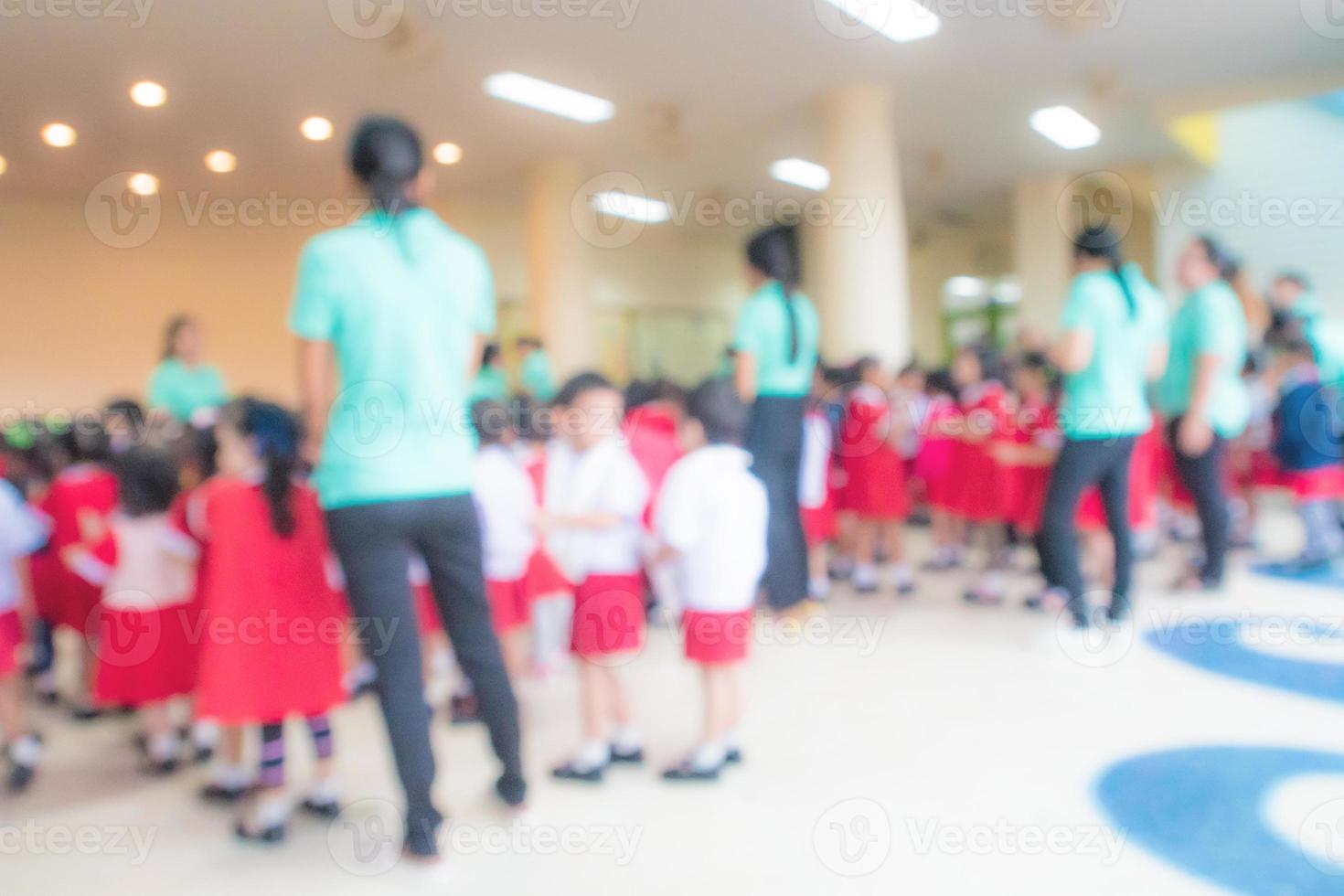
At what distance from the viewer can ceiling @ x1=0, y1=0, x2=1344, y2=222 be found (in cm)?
516

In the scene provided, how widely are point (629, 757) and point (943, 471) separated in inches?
107

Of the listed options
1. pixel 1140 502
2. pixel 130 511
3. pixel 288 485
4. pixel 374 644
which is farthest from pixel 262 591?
pixel 1140 502

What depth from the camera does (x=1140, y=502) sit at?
393cm

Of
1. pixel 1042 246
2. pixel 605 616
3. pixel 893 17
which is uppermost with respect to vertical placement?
pixel 893 17

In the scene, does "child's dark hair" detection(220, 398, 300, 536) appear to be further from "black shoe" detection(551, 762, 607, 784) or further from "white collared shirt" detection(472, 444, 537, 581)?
"black shoe" detection(551, 762, 607, 784)

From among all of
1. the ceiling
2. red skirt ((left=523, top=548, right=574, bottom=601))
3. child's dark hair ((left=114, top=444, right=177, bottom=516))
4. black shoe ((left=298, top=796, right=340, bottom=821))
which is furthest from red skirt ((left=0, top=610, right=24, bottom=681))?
the ceiling

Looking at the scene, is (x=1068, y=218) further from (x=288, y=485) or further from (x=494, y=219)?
(x=288, y=485)

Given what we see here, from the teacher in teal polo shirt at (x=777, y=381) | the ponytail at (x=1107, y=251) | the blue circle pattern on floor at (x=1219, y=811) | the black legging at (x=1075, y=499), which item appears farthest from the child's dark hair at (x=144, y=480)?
the ponytail at (x=1107, y=251)

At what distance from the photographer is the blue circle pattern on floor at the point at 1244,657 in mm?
2662

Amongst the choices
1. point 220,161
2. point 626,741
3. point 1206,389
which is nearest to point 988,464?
point 1206,389

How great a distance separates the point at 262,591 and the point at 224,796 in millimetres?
656

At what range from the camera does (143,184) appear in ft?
27.1

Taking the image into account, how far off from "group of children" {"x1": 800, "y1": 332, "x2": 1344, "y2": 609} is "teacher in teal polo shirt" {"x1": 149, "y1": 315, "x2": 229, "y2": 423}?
2705 millimetres

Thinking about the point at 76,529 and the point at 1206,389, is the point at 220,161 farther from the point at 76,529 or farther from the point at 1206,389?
the point at 1206,389
